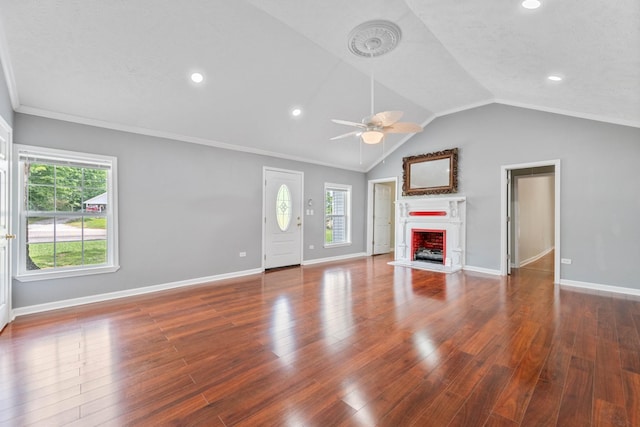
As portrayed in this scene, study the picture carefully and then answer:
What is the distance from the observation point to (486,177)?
18.5 feet

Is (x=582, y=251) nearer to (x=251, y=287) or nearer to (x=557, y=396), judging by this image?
(x=557, y=396)

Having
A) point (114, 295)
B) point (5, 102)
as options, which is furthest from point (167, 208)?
point (5, 102)

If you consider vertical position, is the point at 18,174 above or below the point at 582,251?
above

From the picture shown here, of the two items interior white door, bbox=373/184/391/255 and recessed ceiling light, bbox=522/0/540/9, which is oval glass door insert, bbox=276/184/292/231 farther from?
recessed ceiling light, bbox=522/0/540/9

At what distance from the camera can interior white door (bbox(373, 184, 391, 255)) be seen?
26.4ft

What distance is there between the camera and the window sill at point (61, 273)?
3383 millimetres

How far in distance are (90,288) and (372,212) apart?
6299mm

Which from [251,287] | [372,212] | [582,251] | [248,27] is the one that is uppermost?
[248,27]

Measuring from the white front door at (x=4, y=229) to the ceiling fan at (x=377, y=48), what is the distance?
3535 mm

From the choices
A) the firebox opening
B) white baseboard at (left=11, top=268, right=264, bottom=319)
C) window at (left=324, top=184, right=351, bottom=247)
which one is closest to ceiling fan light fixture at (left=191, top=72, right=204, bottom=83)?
white baseboard at (left=11, top=268, right=264, bottom=319)

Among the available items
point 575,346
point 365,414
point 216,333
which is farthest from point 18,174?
point 575,346

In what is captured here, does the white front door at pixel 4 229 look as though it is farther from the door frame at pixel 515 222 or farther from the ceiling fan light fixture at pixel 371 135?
the door frame at pixel 515 222

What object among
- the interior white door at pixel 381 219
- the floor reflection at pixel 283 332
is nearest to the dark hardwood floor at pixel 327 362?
the floor reflection at pixel 283 332

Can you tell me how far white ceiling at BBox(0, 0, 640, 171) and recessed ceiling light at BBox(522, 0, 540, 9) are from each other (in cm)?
5
